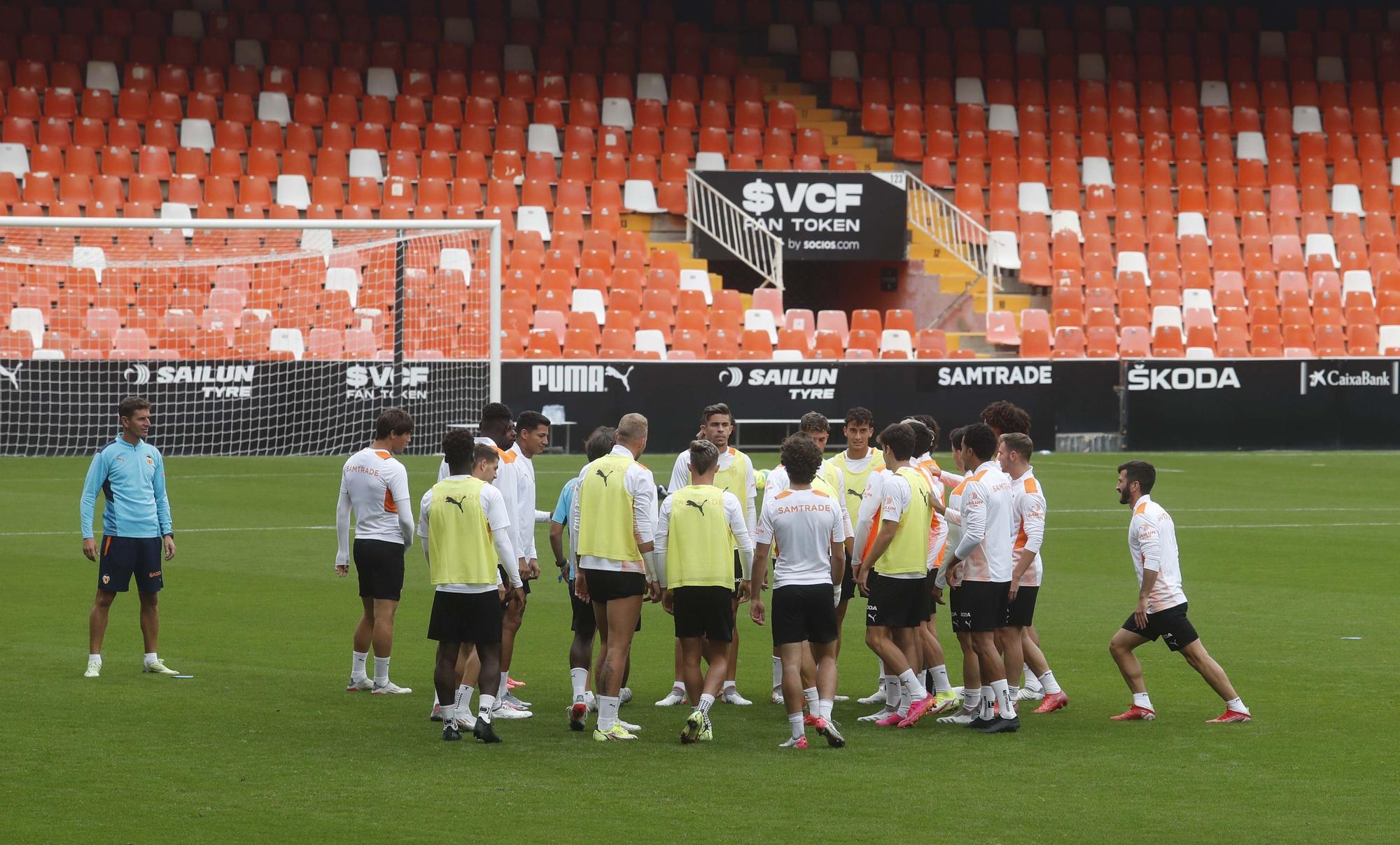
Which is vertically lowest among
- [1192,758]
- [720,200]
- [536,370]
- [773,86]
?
[1192,758]

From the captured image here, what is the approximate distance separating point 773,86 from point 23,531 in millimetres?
20992

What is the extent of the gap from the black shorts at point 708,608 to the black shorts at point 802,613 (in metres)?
0.30

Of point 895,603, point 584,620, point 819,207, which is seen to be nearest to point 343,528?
point 584,620

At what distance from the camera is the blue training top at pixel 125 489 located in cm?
1050

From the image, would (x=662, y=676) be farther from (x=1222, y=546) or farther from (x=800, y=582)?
(x=1222, y=546)

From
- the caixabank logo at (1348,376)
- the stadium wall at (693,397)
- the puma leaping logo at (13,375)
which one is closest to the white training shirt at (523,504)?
the stadium wall at (693,397)

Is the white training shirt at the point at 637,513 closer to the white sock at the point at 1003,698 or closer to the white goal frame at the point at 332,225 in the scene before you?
the white sock at the point at 1003,698

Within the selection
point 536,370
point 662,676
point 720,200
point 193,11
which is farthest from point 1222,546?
point 193,11

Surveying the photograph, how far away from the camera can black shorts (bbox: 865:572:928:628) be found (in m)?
9.25

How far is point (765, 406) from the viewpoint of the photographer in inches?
1040

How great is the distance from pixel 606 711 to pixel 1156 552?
3.12 m

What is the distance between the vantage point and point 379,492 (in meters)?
9.98

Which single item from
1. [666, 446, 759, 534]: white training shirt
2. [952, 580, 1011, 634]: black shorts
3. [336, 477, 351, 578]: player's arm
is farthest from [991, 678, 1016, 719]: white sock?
[336, 477, 351, 578]: player's arm

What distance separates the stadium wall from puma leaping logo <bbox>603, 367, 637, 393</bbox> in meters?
0.02
